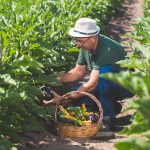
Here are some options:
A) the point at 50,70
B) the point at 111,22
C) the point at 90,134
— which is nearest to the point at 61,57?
the point at 50,70

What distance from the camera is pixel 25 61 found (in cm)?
424

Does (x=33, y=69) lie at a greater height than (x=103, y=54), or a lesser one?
greater

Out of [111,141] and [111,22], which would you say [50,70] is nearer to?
[111,141]

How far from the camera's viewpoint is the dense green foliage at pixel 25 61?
408 cm

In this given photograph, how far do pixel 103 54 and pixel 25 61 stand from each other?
150 cm

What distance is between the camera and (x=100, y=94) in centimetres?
568

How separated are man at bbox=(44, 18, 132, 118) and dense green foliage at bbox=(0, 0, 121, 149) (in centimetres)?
29

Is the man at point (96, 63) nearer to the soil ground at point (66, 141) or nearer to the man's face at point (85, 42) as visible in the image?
the man's face at point (85, 42)

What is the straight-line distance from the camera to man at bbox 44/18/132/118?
5363 mm

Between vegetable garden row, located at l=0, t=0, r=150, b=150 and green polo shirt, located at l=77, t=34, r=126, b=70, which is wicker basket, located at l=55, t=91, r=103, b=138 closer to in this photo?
vegetable garden row, located at l=0, t=0, r=150, b=150

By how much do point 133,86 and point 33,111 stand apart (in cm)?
227

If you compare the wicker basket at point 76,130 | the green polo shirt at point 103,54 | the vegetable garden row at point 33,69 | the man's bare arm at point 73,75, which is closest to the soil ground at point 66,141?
the wicker basket at point 76,130

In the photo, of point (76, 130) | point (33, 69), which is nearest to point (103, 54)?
point (76, 130)

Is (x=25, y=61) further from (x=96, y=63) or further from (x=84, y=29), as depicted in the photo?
(x=96, y=63)
